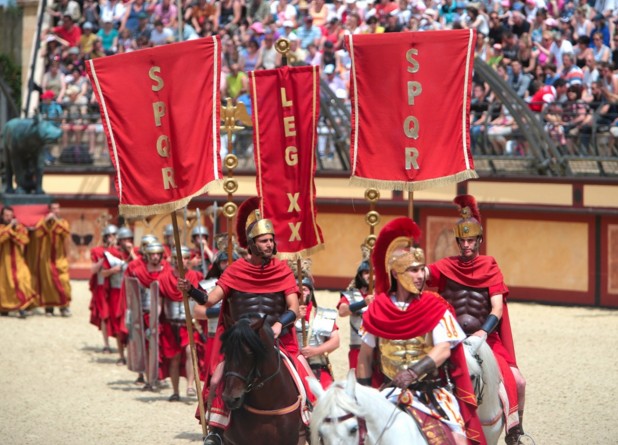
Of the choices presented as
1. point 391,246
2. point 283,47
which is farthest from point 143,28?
point 391,246

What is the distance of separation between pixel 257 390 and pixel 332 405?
1680 mm

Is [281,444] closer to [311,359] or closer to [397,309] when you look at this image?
[397,309]

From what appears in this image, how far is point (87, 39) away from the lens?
93.2 feet

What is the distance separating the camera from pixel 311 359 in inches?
447

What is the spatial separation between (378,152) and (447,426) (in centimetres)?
372

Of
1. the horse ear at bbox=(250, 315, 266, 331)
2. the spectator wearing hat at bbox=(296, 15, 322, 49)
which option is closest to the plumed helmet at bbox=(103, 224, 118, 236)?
the spectator wearing hat at bbox=(296, 15, 322, 49)

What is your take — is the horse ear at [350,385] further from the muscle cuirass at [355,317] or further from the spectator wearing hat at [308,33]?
the spectator wearing hat at [308,33]

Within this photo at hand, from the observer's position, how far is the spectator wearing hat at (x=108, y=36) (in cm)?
2812

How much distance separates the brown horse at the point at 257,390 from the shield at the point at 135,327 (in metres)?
6.02

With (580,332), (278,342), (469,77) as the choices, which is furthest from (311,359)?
(580,332)

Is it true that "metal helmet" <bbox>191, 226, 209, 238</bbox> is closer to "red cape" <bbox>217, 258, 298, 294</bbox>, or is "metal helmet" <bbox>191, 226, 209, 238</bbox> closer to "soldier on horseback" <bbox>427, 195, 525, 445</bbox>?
"soldier on horseback" <bbox>427, 195, 525, 445</bbox>

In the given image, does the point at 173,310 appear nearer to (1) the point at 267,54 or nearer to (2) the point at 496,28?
(2) the point at 496,28

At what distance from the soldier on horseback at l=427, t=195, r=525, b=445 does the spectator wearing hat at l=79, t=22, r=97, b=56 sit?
18759 mm

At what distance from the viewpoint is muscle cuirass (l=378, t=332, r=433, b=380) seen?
327 inches
